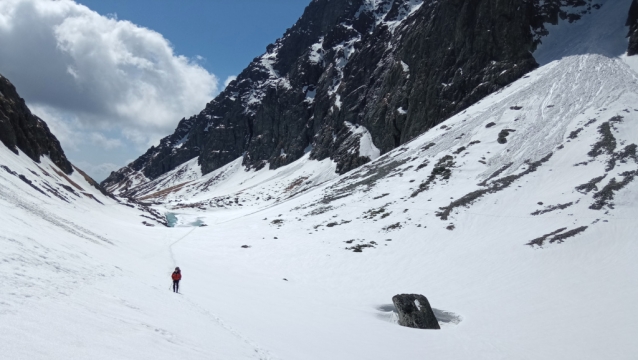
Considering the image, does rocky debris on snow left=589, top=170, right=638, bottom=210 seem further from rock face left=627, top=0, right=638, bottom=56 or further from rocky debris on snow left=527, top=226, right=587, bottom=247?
rock face left=627, top=0, right=638, bottom=56

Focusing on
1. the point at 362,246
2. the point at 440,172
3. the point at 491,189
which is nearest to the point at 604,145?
the point at 491,189

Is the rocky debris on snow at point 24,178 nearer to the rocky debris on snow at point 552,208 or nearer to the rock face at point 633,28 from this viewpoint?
the rocky debris on snow at point 552,208

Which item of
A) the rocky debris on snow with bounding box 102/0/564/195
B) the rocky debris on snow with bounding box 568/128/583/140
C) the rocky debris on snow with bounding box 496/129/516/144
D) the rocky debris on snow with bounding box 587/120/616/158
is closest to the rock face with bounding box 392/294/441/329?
the rocky debris on snow with bounding box 587/120/616/158

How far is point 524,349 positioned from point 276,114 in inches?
7443

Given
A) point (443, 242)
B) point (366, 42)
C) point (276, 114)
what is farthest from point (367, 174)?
point (276, 114)

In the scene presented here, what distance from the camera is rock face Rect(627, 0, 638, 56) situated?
2603 inches

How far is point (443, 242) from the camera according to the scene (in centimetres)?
3619

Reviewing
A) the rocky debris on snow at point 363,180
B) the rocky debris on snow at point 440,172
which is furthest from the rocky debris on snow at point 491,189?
the rocky debris on snow at point 363,180

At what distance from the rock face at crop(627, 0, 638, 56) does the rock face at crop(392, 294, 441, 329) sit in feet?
248

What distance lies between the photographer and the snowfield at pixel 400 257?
1041cm

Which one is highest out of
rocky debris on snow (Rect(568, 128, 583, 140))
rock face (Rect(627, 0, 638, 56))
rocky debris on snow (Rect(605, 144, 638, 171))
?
rock face (Rect(627, 0, 638, 56))

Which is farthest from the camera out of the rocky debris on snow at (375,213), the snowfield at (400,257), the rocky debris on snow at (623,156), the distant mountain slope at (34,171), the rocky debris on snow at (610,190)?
the rocky debris on snow at (375,213)

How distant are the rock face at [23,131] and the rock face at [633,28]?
331 ft

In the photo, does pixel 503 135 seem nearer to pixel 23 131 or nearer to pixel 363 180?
pixel 363 180
